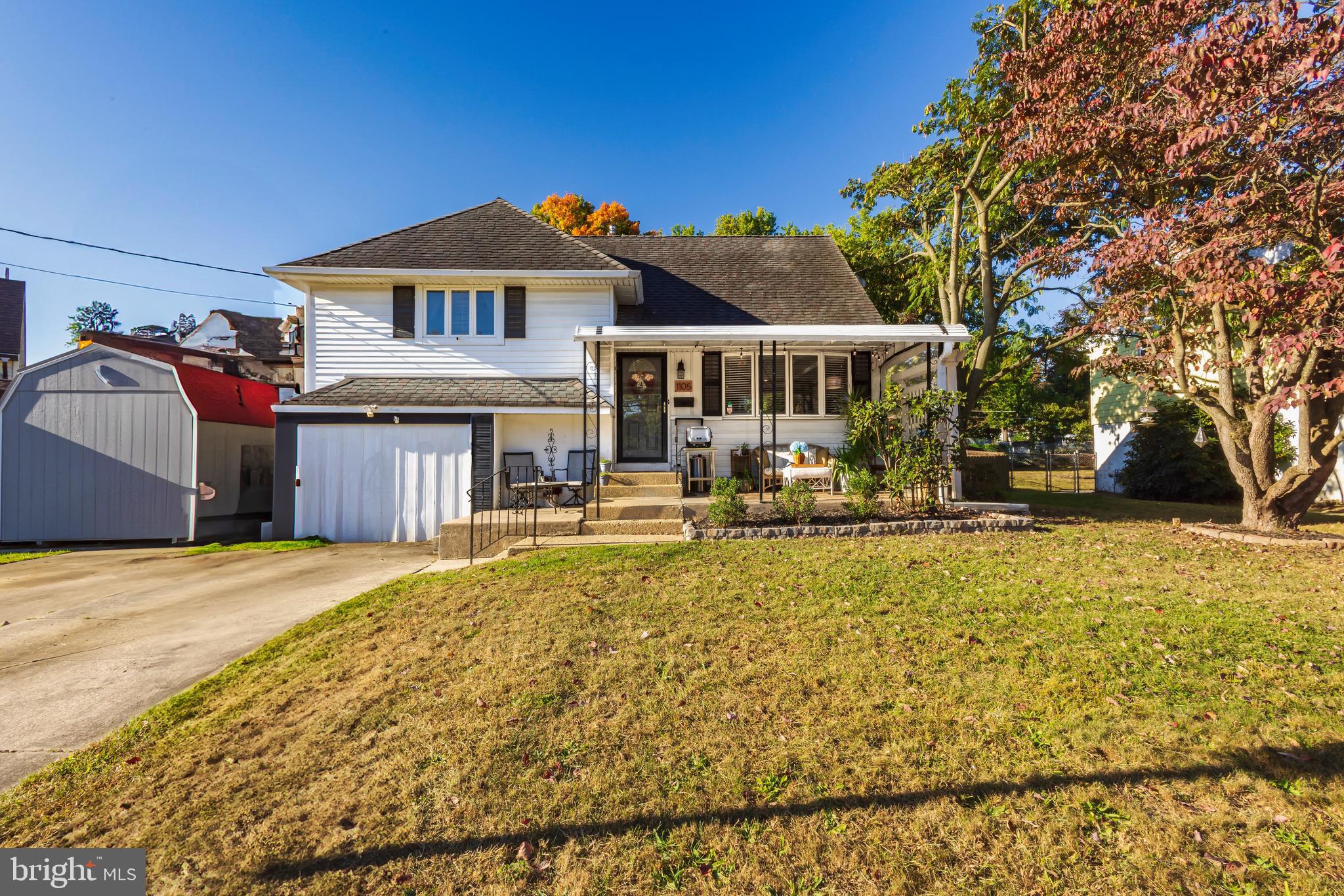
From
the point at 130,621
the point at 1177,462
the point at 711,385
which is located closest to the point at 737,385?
the point at 711,385

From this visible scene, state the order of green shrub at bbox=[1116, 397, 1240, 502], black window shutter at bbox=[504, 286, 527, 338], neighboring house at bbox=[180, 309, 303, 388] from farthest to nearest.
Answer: neighboring house at bbox=[180, 309, 303, 388], green shrub at bbox=[1116, 397, 1240, 502], black window shutter at bbox=[504, 286, 527, 338]

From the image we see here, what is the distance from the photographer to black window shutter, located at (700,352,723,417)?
39.2 ft

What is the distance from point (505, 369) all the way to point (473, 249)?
278cm

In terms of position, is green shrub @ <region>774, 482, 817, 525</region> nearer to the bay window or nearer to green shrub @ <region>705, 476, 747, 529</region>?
green shrub @ <region>705, 476, 747, 529</region>

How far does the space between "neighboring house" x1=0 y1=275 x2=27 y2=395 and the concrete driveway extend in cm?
1960

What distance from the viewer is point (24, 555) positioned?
31.5 feet

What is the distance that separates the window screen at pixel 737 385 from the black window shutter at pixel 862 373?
236 cm

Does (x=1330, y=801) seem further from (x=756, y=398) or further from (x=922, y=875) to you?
(x=756, y=398)

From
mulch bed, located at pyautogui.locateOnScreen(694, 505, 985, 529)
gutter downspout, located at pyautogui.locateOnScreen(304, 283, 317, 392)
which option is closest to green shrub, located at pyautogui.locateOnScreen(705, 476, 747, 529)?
mulch bed, located at pyautogui.locateOnScreen(694, 505, 985, 529)

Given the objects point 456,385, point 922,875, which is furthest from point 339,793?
point 456,385

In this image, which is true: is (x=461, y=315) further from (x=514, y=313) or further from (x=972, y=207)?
(x=972, y=207)

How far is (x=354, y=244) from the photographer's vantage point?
38.0 ft

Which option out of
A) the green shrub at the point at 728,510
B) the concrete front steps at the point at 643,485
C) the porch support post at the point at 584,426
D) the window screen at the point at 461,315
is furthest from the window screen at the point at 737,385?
the window screen at the point at 461,315

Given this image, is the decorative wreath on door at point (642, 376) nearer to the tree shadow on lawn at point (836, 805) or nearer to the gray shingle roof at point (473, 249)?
the gray shingle roof at point (473, 249)
